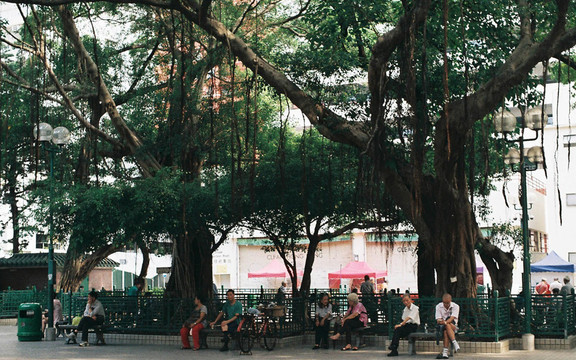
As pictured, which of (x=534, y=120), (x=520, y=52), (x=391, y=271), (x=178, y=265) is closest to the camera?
(x=520, y=52)

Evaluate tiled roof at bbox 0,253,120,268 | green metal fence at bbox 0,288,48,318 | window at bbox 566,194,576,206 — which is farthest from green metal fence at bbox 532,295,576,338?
window at bbox 566,194,576,206

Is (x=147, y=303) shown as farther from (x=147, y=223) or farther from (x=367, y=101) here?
(x=367, y=101)

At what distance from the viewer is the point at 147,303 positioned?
68.7ft

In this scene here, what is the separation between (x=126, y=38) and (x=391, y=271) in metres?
24.7

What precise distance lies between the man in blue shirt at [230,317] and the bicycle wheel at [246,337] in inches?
12.1

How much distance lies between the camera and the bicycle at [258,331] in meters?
17.4

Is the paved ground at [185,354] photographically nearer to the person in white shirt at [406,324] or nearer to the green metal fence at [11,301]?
the person in white shirt at [406,324]

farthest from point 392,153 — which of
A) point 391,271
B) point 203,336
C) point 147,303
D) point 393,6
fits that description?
point 391,271

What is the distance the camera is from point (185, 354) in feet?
57.4

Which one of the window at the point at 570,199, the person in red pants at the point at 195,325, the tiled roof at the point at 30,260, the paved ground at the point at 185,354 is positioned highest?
the window at the point at 570,199

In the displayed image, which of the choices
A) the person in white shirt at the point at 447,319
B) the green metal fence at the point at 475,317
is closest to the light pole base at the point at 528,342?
the green metal fence at the point at 475,317

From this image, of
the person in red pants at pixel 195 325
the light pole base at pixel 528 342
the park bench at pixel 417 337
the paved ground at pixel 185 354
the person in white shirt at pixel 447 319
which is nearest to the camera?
the person in white shirt at pixel 447 319

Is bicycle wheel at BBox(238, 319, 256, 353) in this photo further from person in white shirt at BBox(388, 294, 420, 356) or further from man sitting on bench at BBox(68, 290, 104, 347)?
man sitting on bench at BBox(68, 290, 104, 347)

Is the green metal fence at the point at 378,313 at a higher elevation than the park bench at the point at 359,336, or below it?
higher
